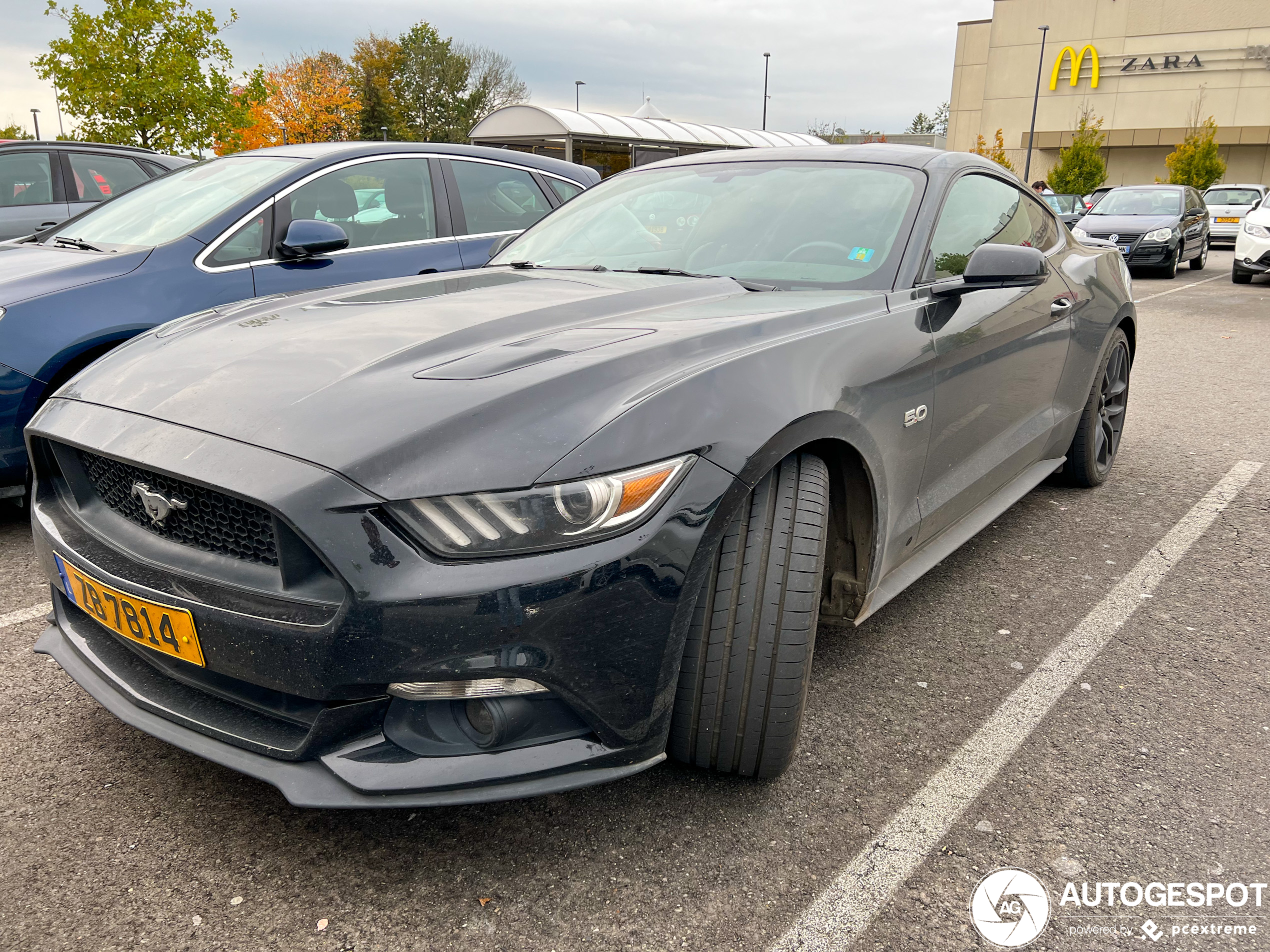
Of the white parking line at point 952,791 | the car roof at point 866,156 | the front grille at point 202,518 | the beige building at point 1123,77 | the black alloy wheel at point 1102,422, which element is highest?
the beige building at point 1123,77

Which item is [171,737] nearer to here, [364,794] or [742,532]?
[364,794]

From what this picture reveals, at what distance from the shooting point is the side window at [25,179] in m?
7.43

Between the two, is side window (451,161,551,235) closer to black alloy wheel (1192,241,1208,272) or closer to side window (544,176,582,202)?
side window (544,176,582,202)

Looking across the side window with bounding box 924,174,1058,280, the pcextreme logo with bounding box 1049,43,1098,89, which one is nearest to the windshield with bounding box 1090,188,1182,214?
Result: the side window with bounding box 924,174,1058,280

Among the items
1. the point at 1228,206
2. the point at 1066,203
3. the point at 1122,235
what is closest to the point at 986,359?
the point at 1122,235

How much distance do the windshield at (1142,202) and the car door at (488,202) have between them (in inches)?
560

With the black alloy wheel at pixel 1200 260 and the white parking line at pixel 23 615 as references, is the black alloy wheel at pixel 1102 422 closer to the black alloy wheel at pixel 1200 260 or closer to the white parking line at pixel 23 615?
the white parking line at pixel 23 615

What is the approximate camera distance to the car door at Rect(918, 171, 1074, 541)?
8.71 feet

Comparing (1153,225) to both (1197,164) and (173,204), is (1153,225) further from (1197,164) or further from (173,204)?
(1197,164)

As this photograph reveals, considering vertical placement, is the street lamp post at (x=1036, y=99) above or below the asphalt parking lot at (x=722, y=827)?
above

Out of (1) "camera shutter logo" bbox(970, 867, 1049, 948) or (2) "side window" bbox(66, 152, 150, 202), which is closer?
(1) "camera shutter logo" bbox(970, 867, 1049, 948)

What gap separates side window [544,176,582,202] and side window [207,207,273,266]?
5.87ft

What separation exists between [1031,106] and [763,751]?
5323cm

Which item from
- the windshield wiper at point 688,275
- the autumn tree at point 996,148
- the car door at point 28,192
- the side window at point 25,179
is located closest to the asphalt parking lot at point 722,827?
the windshield wiper at point 688,275
